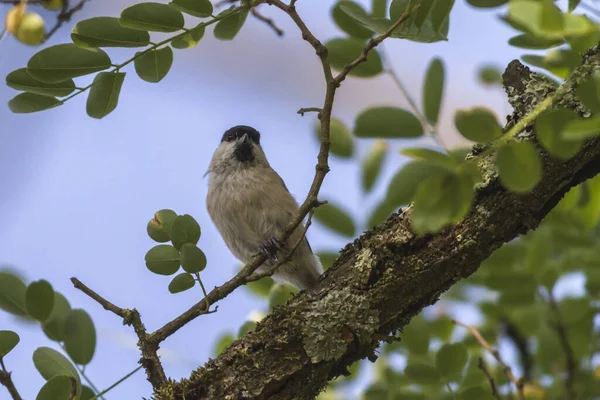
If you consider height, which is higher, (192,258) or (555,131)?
(192,258)

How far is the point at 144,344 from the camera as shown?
231 cm

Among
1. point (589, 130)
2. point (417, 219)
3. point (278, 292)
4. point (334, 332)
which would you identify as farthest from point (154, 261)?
point (589, 130)

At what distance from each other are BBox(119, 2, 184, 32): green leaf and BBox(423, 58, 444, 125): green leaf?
33.0 inches

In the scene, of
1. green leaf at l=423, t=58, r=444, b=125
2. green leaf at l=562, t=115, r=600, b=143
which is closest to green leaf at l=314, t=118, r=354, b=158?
green leaf at l=423, t=58, r=444, b=125

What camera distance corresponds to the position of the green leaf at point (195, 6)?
2.15 m

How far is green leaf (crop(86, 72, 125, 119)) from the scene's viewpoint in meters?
2.23

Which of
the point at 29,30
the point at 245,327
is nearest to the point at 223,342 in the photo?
the point at 245,327

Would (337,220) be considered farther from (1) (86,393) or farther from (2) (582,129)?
(2) (582,129)

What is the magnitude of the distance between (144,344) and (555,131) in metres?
1.50

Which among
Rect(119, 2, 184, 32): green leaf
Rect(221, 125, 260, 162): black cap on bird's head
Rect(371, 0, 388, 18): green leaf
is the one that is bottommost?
Rect(119, 2, 184, 32): green leaf

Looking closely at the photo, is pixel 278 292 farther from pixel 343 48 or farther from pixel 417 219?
pixel 417 219

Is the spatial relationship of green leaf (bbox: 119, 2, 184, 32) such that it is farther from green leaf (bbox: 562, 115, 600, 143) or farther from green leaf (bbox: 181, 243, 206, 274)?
green leaf (bbox: 562, 115, 600, 143)

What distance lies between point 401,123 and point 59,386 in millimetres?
1303

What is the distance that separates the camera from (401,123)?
2.06m
